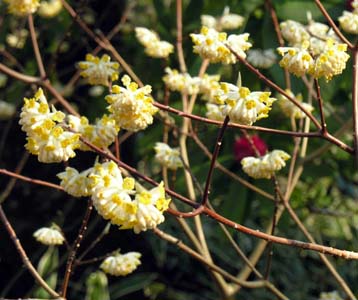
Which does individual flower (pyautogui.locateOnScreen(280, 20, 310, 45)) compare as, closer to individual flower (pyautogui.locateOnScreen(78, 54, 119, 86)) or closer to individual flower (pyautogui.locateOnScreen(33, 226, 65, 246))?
individual flower (pyautogui.locateOnScreen(78, 54, 119, 86))

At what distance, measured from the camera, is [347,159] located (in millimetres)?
2684

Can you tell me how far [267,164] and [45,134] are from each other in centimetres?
52

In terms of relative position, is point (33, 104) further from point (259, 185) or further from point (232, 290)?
point (259, 185)

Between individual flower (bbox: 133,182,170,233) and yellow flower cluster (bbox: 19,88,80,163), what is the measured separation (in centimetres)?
17

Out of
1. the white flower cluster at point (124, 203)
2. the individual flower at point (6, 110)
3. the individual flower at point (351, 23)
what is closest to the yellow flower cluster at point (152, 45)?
the individual flower at point (351, 23)

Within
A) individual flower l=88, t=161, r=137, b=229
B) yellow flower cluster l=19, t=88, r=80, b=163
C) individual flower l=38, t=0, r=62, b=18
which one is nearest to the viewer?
individual flower l=88, t=161, r=137, b=229

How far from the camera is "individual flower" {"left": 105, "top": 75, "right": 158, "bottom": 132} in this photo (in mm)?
1172

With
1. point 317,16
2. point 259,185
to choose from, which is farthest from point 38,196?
point 317,16

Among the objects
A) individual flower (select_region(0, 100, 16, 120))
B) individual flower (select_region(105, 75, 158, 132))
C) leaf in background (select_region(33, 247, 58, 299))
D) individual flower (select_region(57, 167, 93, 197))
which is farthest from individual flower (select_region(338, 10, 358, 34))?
individual flower (select_region(0, 100, 16, 120))

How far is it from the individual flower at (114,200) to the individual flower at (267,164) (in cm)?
48

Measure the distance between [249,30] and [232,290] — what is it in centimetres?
88

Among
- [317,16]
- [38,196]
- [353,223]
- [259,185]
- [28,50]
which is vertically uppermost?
[317,16]

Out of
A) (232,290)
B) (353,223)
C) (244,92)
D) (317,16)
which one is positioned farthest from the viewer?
(353,223)

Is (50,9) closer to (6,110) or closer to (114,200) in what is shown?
(6,110)
